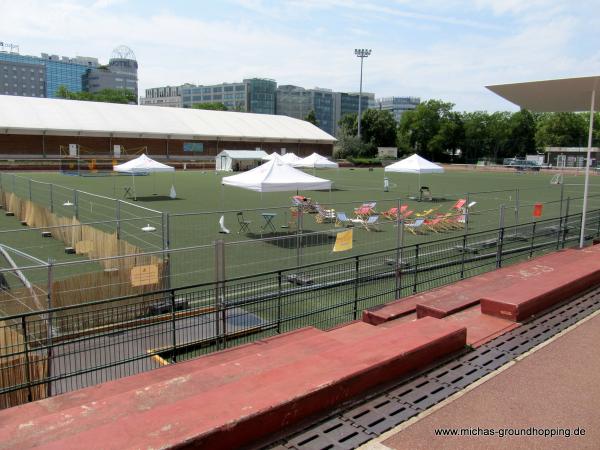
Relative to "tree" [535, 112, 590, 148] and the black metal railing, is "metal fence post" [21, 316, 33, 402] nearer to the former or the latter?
the black metal railing

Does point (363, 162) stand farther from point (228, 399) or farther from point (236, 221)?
point (228, 399)

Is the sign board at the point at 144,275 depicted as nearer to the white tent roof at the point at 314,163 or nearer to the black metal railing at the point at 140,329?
the black metal railing at the point at 140,329

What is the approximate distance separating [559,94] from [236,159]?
44695 millimetres

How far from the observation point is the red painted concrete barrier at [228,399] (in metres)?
3.40

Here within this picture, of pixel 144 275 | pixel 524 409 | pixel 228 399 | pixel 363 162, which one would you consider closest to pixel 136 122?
pixel 363 162

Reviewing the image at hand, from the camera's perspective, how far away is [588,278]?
836 cm

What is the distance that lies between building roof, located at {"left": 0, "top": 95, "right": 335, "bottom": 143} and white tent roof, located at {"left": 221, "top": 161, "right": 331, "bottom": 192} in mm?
44282

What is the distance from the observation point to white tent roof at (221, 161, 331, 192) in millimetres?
16422

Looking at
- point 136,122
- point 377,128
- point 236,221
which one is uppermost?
point 377,128

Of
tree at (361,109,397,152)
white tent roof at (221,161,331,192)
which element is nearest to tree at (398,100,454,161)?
tree at (361,109,397,152)

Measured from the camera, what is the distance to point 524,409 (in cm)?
Answer: 445

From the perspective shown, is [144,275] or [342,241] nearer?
[144,275]

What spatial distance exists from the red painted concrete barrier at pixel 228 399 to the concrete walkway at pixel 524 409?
0.56 metres

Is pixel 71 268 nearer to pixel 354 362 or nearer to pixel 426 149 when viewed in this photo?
pixel 354 362
